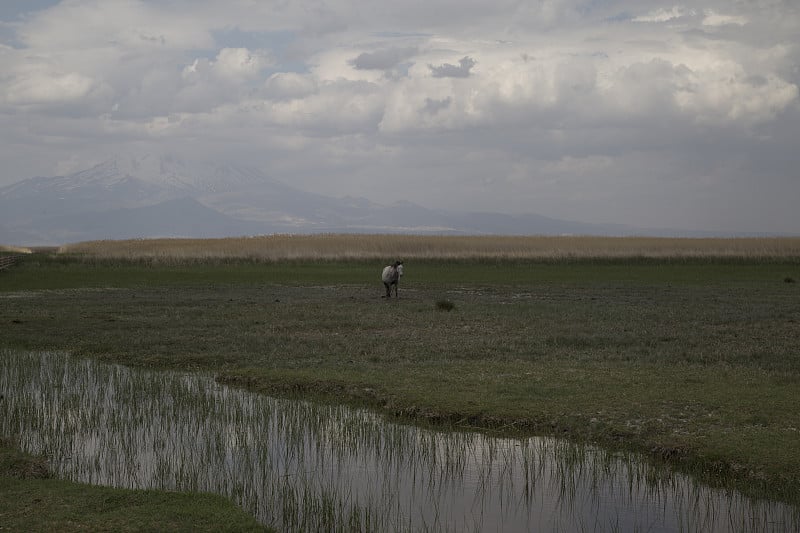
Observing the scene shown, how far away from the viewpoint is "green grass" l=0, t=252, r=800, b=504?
1231cm

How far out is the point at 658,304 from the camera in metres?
29.6

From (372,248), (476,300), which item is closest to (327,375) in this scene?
(476,300)

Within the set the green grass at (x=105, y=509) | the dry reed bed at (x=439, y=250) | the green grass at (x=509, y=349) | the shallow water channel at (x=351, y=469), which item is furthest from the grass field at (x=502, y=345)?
the dry reed bed at (x=439, y=250)

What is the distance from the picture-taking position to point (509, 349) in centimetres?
1906

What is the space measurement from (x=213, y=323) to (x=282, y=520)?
15.8 meters

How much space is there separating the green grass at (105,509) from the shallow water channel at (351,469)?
0.59 m

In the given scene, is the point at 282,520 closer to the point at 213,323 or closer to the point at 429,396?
the point at 429,396

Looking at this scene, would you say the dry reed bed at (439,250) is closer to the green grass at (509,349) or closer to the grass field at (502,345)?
the grass field at (502,345)

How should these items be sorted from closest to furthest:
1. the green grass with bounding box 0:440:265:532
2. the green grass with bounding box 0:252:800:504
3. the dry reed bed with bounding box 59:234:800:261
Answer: the green grass with bounding box 0:440:265:532, the green grass with bounding box 0:252:800:504, the dry reed bed with bounding box 59:234:800:261

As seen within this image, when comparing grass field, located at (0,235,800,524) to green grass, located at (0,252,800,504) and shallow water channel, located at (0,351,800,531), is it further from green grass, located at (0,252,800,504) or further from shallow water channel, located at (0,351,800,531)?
shallow water channel, located at (0,351,800,531)

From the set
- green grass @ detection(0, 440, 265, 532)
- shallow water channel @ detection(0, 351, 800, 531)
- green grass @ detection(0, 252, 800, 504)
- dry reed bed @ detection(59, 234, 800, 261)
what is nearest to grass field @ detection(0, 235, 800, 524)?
green grass @ detection(0, 252, 800, 504)

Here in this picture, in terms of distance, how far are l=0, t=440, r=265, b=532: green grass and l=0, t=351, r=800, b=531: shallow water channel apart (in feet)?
1.95

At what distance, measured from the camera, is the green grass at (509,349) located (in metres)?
12.3

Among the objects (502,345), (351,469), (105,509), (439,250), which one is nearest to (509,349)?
(502,345)
